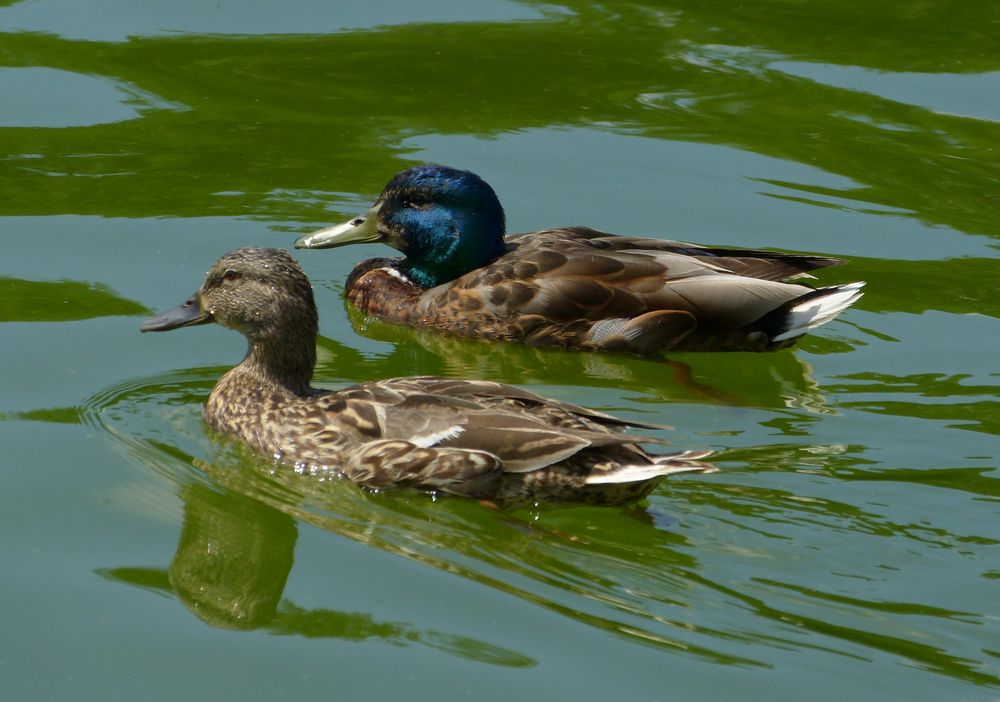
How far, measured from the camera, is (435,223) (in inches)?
435

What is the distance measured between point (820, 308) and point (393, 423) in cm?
324

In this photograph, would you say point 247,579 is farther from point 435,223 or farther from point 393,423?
point 435,223

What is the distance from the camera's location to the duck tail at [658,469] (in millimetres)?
7293

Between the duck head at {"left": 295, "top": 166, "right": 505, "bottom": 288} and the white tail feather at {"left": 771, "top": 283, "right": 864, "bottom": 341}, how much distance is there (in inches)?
77.8

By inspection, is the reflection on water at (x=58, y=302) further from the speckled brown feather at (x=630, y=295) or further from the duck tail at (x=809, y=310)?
the duck tail at (x=809, y=310)

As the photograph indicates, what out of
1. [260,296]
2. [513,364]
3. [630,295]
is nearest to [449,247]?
[513,364]

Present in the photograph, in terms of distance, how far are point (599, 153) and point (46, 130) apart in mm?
4085

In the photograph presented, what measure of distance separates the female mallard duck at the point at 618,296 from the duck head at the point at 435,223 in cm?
2

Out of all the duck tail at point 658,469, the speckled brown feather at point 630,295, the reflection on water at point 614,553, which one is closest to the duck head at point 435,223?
the speckled brown feather at point 630,295

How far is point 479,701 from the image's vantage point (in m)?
6.09

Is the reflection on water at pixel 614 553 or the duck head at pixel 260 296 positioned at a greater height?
the duck head at pixel 260 296

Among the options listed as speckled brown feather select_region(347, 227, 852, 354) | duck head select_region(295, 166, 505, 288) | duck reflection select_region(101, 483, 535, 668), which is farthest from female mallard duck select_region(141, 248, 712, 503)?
duck head select_region(295, 166, 505, 288)

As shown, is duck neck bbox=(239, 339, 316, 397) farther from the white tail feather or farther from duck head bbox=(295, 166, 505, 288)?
the white tail feather

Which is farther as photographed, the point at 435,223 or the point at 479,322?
the point at 435,223
